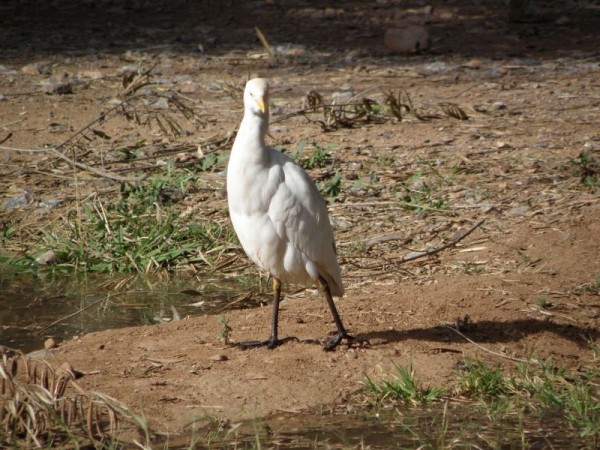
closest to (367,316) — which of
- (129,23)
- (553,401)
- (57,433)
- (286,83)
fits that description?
(553,401)

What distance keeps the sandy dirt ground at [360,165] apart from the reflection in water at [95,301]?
499mm

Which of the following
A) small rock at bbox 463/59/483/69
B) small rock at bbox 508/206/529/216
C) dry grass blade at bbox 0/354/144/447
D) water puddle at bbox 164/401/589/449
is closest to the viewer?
dry grass blade at bbox 0/354/144/447

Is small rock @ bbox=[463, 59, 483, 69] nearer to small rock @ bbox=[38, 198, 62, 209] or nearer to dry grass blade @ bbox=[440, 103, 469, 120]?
dry grass blade @ bbox=[440, 103, 469, 120]

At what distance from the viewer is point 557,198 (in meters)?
7.32

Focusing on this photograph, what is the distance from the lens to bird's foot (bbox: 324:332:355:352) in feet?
16.8

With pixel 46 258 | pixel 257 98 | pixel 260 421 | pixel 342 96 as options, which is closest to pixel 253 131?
pixel 257 98

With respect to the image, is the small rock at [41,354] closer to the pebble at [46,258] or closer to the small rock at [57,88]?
the pebble at [46,258]

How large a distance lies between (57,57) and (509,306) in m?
8.11

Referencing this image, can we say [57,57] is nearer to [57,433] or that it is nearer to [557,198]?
[557,198]

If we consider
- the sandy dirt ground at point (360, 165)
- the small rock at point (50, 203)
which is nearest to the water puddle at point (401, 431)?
the sandy dirt ground at point (360, 165)

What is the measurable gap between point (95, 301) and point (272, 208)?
1.95 m

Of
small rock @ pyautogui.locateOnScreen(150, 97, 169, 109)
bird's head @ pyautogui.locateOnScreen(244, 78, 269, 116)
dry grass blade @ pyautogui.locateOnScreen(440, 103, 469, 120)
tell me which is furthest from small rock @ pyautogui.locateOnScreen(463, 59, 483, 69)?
bird's head @ pyautogui.locateOnScreen(244, 78, 269, 116)

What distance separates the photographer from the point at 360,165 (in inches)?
327

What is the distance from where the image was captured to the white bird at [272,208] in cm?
486
